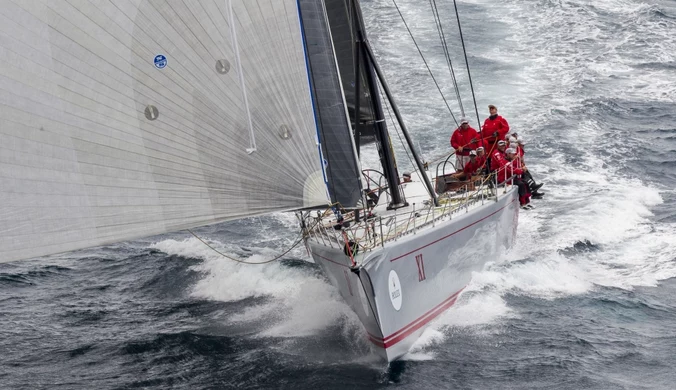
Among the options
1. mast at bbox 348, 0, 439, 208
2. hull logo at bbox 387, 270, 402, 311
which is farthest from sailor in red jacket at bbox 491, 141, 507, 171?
hull logo at bbox 387, 270, 402, 311

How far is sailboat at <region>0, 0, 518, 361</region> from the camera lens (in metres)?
11.3

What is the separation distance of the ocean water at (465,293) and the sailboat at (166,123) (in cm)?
169

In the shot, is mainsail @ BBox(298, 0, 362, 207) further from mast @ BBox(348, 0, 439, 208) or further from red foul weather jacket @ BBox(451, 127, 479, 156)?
red foul weather jacket @ BBox(451, 127, 479, 156)

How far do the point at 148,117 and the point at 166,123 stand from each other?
0.23m

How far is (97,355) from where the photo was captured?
13750 millimetres

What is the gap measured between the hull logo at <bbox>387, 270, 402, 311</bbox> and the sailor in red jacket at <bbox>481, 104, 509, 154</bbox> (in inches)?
209

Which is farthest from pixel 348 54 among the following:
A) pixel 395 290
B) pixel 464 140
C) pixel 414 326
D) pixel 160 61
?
pixel 160 61

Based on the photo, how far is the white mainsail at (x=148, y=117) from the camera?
11297 mm

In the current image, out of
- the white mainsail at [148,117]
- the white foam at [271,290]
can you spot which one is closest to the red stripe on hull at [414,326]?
the white foam at [271,290]

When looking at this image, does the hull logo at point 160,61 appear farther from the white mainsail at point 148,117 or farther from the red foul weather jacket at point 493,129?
the red foul weather jacket at point 493,129

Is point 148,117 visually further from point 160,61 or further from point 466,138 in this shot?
point 466,138

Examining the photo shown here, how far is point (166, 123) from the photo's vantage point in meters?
11.9

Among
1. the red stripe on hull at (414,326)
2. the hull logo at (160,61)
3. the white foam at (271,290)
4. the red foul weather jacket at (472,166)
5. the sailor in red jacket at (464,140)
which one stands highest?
the hull logo at (160,61)

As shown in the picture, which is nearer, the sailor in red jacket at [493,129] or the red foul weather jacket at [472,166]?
the red foul weather jacket at [472,166]
